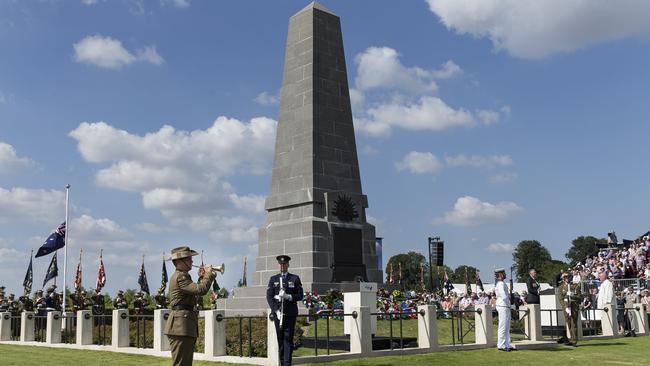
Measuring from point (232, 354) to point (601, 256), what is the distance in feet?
93.9

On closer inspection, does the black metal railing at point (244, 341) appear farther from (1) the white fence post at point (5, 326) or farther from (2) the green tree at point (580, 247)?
(2) the green tree at point (580, 247)

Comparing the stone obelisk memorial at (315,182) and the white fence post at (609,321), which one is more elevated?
the stone obelisk memorial at (315,182)

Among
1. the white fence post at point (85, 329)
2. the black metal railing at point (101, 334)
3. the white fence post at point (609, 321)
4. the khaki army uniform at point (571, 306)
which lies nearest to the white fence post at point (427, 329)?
the khaki army uniform at point (571, 306)

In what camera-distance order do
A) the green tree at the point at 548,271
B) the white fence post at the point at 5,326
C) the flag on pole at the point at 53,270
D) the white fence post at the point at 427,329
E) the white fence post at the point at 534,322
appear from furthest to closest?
the green tree at the point at 548,271 → the flag on pole at the point at 53,270 → the white fence post at the point at 5,326 → the white fence post at the point at 534,322 → the white fence post at the point at 427,329

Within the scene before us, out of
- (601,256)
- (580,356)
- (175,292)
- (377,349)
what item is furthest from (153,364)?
(601,256)

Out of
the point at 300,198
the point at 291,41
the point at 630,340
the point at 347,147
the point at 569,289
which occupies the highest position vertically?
the point at 291,41

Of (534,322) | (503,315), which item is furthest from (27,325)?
(534,322)

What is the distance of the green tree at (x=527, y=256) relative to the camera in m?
104

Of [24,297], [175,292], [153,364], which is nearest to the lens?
[175,292]

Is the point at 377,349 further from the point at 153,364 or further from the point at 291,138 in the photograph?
the point at 291,138

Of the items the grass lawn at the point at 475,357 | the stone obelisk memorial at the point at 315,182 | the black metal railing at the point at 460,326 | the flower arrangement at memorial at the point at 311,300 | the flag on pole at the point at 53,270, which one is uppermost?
the stone obelisk memorial at the point at 315,182

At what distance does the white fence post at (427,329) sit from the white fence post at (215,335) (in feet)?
14.6

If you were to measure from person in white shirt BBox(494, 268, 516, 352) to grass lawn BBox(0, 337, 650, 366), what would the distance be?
29 cm

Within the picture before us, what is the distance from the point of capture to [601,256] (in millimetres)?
37844
